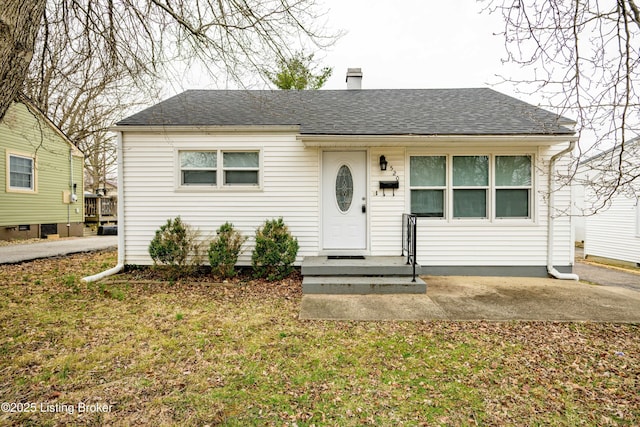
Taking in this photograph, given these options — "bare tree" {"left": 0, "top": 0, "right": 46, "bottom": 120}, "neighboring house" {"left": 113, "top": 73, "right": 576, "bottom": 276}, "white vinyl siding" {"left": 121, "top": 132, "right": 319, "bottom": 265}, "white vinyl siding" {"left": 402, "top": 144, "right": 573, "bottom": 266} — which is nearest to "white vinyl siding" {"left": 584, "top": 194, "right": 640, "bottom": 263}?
"white vinyl siding" {"left": 402, "top": 144, "right": 573, "bottom": 266}

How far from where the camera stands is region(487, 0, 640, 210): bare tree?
3059 millimetres

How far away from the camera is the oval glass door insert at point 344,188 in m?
6.72

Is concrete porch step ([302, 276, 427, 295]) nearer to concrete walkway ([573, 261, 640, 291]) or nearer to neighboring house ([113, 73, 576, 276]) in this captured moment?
neighboring house ([113, 73, 576, 276])

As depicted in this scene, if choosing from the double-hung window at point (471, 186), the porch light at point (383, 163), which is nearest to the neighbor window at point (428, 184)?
the double-hung window at point (471, 186)

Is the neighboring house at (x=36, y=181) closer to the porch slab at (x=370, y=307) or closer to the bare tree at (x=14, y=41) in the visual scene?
the bare tree at (x=14, y=41)

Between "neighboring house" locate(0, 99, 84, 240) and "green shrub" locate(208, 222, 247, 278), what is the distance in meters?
8.72

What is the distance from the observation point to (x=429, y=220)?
6602 millimetres

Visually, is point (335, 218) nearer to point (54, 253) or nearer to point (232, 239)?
point (232, 239)

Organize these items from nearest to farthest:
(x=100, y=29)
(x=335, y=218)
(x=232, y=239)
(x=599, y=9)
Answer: (x=599, y=9) < (x=100, y=29) < (x=232, y=239) < (x=335, y=218)

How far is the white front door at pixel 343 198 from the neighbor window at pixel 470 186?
1.93 m

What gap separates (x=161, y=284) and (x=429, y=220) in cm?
546

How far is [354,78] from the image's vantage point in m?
9.23

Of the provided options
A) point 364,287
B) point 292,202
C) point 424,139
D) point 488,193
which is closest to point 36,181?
point 292,202

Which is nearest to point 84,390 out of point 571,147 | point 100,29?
point 100,29
